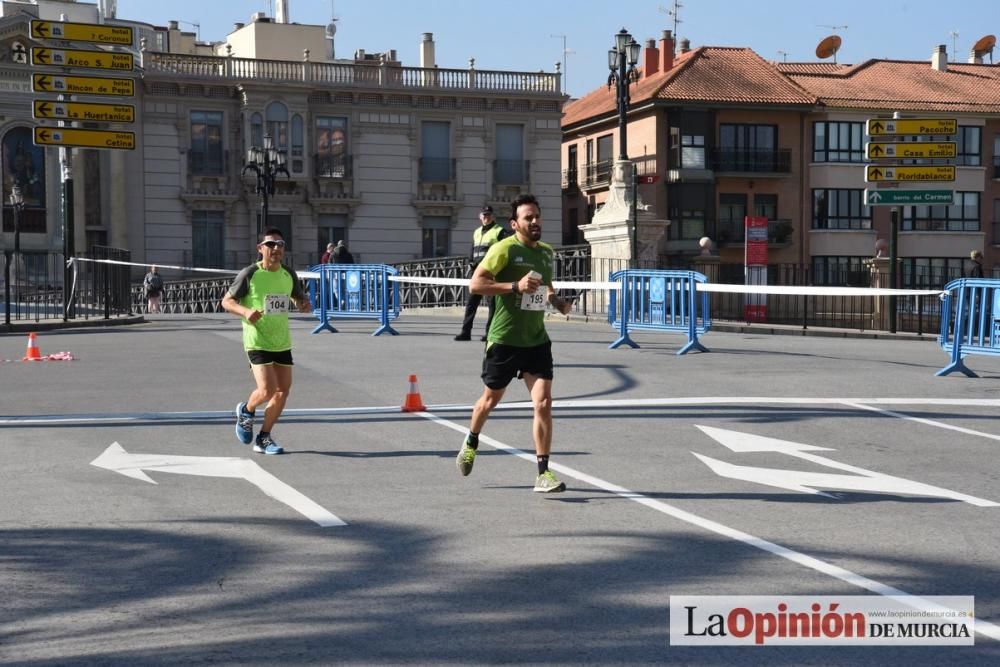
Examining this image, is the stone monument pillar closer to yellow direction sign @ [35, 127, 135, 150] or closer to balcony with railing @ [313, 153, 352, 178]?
yellow direction sign @ [35, 127, 135, 150]

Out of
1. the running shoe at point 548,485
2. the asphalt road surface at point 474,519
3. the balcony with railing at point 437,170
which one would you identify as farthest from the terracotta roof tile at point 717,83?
the running shoe at point 548,485

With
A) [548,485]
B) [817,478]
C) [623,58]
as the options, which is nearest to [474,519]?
[548,485]

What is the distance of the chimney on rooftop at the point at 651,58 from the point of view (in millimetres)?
65062

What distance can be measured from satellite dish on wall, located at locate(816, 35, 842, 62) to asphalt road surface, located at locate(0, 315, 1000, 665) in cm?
5768

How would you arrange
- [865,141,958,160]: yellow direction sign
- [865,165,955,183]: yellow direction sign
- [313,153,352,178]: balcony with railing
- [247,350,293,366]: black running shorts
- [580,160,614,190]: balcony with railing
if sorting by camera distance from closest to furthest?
[247,350,293,366]: black running shorts
[865,141,958,160]: yellow direction sign
[865,165,955,183]: yellow direction sign
[313,153,352,178]: balcony with railing
[580,160,614,190]: balcony with railing

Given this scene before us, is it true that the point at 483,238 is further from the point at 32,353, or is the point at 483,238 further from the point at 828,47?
the point at 828,47

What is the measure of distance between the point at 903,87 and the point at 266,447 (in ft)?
197

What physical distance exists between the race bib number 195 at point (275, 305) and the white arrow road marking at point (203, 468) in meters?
1.22

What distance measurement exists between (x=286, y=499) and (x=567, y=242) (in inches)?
2242

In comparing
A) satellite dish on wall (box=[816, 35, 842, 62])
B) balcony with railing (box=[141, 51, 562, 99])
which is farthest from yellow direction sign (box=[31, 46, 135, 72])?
satellite dish on wall (box=[816, 35, 842, 62])

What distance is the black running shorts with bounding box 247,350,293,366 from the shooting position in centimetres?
1041

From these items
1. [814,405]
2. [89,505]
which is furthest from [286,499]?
[814,405]

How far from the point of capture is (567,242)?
64688 mm

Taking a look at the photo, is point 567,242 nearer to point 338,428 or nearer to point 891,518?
point 338,428
